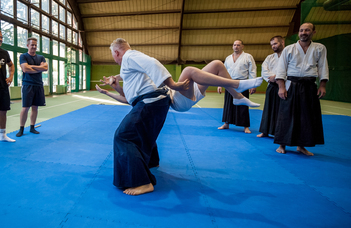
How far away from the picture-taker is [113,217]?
1648mm

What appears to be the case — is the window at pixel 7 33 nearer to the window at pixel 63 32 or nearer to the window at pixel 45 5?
the window at pixel 45 5

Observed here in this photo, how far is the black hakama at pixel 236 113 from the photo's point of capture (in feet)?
15.5

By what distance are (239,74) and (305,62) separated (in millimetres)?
1618

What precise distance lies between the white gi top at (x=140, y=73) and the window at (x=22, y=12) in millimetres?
11498

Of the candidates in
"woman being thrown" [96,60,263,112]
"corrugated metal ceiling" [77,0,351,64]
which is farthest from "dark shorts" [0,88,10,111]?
"corrugated metal ceiling" [77,0,351,64]

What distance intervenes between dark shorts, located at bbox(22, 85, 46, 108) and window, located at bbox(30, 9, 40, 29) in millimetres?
9790

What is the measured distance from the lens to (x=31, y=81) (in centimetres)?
403

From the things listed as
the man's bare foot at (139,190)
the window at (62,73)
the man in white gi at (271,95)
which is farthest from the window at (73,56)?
the man's bare foot at (139,190)

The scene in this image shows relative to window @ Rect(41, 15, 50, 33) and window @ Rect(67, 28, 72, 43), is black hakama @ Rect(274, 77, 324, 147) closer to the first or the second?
window @ Rect(41, 15, 50, 33)

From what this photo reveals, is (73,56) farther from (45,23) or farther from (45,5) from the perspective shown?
(45,5)

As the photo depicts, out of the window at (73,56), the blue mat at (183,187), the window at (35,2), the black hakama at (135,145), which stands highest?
the window at (35,2)

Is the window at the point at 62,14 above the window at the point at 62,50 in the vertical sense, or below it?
above

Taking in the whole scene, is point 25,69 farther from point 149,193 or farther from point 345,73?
point 345,73

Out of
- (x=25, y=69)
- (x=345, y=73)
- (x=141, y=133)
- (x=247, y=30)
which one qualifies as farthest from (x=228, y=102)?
(x=247, y=30)
